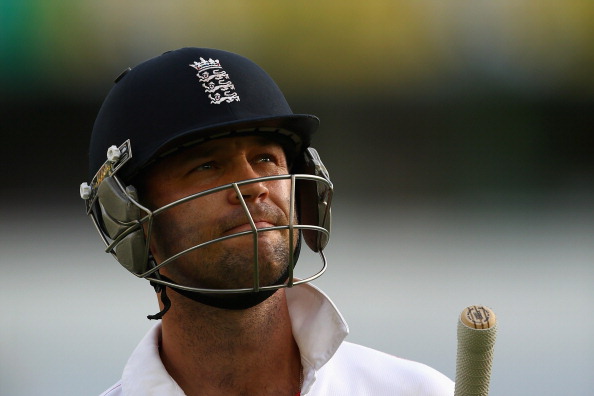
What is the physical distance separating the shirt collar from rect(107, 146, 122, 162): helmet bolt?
0.39 m

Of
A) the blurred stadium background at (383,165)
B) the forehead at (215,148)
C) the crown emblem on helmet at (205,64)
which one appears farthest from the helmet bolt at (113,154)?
the blurred stadium background at (383,165)

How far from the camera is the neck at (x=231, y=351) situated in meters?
1.69

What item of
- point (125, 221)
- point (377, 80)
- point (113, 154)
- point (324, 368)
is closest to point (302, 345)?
point (324, 368)

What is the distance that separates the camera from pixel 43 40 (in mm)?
2443

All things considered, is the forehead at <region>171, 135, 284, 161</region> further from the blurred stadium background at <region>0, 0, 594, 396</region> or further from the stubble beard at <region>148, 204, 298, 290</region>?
the blurred stadium background at <region>0, 0, 594, 396</region>

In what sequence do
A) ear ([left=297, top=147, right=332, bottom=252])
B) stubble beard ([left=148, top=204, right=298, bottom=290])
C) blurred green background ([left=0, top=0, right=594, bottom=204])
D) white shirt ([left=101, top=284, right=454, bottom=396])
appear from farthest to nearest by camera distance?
blurred green background ([left=0, top=0, right=594, bottom=204])
ear ([left=297, top=147, right=332, bottom=252])
white shirt ([left=101, top=284, right=454, bottom=396])
stubble beard ([left=148, top=204, right=298, bottom=290])

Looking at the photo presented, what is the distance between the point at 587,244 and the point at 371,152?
2.81ft

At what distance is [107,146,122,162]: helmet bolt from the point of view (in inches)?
66.8

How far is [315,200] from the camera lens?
1886mm

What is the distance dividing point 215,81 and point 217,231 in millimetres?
323

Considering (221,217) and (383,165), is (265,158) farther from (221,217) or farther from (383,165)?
(383,165)

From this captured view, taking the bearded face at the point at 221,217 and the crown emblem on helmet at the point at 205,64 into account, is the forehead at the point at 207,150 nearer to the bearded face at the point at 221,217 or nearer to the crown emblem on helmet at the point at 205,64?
Result: the bearded face at the point at 221,217

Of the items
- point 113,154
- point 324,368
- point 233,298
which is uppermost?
point 113,154

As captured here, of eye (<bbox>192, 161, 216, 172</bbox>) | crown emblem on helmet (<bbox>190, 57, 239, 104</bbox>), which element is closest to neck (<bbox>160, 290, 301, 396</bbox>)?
eye (<bbox>192, 161, 216, 172</bbox>)
